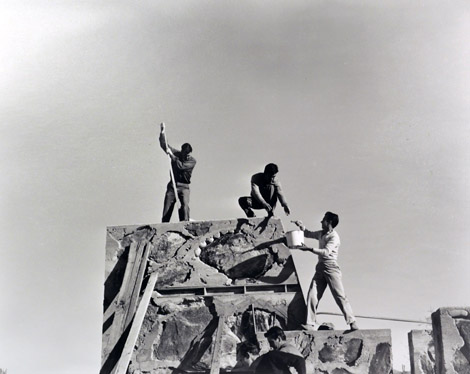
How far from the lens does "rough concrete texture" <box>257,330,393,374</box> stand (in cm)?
868

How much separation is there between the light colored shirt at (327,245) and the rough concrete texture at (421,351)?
304cm

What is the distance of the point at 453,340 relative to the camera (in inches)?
306

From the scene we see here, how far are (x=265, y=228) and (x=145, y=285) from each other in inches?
79.9

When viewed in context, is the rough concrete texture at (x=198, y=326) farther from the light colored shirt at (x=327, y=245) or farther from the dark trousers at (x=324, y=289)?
the light colored shirt at (x=327, y=245)

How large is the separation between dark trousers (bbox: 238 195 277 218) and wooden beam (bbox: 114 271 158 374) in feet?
5.53

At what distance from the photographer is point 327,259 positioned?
29.6 ft

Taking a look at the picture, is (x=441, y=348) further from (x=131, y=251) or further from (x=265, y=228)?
(x=131, y=251)

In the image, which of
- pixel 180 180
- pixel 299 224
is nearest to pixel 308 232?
pixel 299 224

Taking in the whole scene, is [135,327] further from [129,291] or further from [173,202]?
[173,202]

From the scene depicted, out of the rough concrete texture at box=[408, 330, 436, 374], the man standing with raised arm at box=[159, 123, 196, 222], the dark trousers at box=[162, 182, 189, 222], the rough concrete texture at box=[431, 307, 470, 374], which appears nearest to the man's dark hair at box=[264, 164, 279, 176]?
the man standing with raised arm at box=[159, 123, 196, 222]

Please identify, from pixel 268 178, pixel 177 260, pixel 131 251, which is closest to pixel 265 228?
pixel 268 178

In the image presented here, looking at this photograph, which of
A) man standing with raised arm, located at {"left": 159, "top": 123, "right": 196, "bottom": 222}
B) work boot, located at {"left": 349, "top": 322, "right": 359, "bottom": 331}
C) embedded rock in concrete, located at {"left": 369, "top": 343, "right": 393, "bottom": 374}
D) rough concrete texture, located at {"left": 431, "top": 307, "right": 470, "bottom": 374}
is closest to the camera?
rough concrete texture, located at {"left": 431, "top": 307, "right": 470, "bottom": 374}

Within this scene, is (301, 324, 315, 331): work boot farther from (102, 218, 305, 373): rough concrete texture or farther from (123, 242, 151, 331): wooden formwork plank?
(123, 242, 151, 331): wooden formwork plank

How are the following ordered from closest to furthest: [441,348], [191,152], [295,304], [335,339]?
[441,348]
[335,339]
[295,304]
[191,152]
